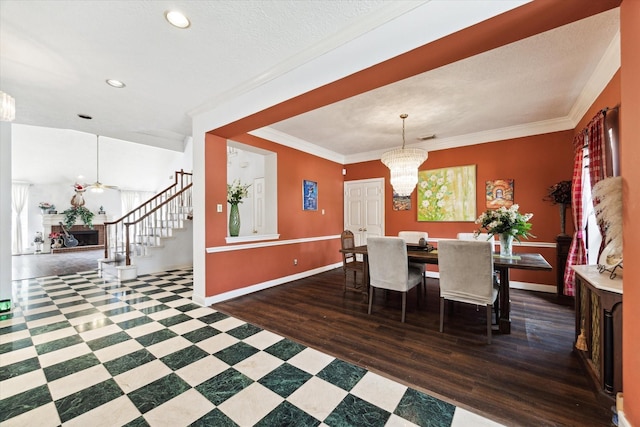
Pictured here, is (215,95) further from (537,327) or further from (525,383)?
(537,327)

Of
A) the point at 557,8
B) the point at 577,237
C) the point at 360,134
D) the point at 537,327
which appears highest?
the point at 360,134

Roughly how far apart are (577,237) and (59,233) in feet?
47.3

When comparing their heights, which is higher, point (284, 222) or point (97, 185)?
point (97, 185)

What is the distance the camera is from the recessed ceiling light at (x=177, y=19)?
1.84 metres

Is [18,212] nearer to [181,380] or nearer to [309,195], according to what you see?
[309,195]

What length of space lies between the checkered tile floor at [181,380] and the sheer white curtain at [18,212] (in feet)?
28.4

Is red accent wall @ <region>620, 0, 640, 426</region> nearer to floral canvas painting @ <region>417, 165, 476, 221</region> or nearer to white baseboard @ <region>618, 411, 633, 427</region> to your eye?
white baseboard @ <region>618, 411, 633, 427</region>

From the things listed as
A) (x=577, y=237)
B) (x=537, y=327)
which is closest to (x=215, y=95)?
(x=537, y=327)

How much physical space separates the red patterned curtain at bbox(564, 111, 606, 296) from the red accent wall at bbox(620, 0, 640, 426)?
5.81 feet

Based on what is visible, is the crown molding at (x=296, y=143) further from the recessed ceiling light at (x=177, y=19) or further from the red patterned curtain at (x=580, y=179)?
the red patterned curtain at (x=580, y=179)

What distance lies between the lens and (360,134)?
15.3 ft

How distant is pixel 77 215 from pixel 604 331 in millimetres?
14010

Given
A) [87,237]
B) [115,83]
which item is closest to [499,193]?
[115,83]

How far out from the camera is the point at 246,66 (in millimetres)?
2523
